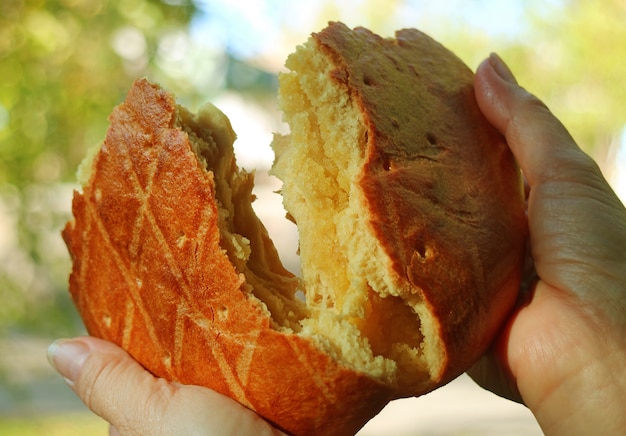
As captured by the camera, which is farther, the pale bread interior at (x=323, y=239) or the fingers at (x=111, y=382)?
the fingers at (x=111, y=382)

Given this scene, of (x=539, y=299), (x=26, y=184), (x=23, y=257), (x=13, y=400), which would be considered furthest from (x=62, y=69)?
(x=539, y=299)

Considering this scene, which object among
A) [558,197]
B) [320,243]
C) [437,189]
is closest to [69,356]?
[320,243]

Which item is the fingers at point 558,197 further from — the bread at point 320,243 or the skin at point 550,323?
the bread at point 320,243

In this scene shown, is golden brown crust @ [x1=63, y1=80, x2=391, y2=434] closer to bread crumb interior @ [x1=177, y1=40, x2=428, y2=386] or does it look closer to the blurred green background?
bread crumb interior @ [x1=177, y1=40, x2=428, y2=386]

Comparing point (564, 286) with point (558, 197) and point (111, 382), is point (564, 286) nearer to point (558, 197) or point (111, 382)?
point (558, 197)

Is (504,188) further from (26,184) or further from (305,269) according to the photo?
(26,184)

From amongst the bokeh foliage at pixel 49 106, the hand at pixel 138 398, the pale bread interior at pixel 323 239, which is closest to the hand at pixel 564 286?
the pale bread interior at pixel 323 239
